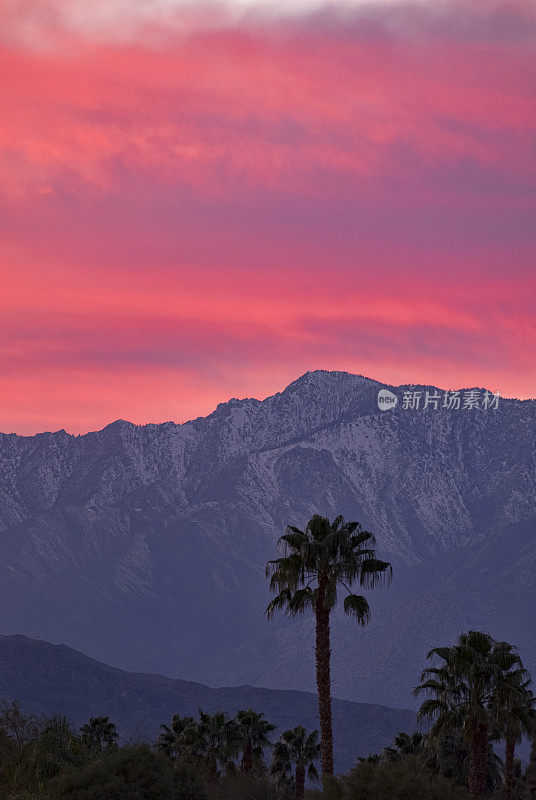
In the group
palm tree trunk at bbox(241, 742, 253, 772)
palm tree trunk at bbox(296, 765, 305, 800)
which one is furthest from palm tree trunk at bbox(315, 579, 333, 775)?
palm tree trunk at bbox(241, 742, 253, 772)

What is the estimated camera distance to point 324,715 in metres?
59.8

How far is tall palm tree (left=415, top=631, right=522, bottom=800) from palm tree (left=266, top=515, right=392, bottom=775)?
5.31 meters

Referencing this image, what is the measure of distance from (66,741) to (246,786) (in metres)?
21.5

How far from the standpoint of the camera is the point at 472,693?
60.2m

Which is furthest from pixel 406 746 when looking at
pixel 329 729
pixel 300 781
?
pixel 329 729

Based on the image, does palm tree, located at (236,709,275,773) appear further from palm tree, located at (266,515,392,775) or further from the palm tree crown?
the palm tree crown

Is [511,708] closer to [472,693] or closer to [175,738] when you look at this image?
[472,693]

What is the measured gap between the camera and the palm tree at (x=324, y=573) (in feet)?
190

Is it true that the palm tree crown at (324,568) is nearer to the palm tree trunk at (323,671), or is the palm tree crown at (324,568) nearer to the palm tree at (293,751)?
the palm tree trunk at (323,671)

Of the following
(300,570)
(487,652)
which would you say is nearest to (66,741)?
(300,570)

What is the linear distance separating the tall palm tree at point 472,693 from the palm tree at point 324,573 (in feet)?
17.4

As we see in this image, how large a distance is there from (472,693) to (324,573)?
10059 mm

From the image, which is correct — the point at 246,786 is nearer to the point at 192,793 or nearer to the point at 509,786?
the point at 509,786

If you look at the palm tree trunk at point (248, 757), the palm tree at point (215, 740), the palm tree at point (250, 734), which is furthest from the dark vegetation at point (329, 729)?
the palm tree at point (250, 734)
